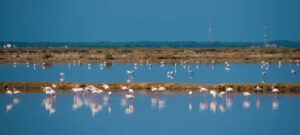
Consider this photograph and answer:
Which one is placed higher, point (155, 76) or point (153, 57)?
point (155, 76)

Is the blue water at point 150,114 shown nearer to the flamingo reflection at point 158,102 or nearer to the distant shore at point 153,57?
the flamingo reflection at point 158,102

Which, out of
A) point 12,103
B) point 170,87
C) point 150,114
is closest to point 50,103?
point 12,103

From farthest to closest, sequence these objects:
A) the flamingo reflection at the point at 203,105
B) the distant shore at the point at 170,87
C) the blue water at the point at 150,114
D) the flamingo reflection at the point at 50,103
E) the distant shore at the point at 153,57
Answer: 1. the distant shore at the point at 153,57
2. the distant shore at the point at 170,87
3. the flamingo reflection at the point at 203,105
4. the flamingo reflection at the point at 50,103
5. the blue water at the point at 150,114

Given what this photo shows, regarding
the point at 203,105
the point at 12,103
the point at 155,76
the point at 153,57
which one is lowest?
the point at 153,57

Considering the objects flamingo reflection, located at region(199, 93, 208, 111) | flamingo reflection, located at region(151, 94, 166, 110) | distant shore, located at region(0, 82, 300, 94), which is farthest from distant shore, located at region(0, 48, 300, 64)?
flamingo reflection, located at region(199, 93, 208, 111)

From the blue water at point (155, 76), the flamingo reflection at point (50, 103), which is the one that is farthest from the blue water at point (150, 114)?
the blue water at point (155, 76)

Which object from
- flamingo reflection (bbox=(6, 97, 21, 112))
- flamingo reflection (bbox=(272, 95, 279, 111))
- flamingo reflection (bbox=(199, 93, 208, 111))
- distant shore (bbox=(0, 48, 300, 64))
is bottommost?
distant shore (bbox=(0, 48, 300, 64))

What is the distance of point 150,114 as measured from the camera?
26.0 meters

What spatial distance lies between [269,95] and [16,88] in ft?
36.3

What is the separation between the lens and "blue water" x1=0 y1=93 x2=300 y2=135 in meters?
22.9

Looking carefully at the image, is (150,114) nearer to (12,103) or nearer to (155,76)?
(12,103)

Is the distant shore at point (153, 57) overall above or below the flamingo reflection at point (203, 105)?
below

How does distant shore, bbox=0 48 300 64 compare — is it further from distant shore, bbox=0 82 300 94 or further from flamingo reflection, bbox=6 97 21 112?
flamingo reflection, bbox=6 97 21 112

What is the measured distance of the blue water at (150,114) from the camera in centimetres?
2289
